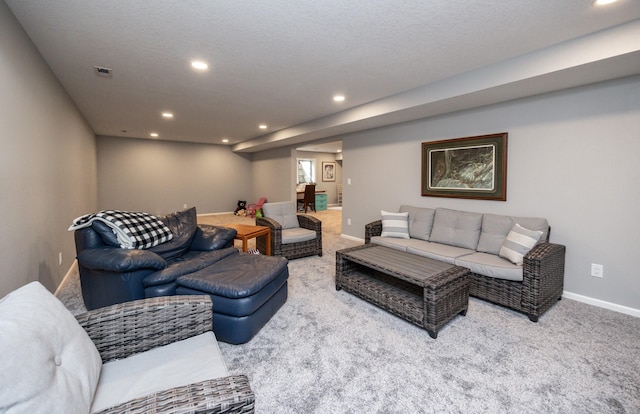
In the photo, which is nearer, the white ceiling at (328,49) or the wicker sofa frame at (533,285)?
the white ceiling at (328,49)

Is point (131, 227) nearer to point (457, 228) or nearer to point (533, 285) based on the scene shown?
point (457, 228)

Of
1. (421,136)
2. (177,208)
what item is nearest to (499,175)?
(421,136)

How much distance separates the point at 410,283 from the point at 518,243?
1.12 m

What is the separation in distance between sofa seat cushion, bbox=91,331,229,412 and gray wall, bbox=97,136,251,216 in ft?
26.7

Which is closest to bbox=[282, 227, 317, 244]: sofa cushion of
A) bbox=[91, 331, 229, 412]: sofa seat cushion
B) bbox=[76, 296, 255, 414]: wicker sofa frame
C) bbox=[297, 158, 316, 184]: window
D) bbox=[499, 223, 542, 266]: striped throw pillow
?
bbox=[499, 223, 542, 266]: striped throw pillow

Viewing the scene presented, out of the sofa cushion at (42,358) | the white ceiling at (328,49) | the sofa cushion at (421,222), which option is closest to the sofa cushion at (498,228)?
the sofa cushion at (421,222)

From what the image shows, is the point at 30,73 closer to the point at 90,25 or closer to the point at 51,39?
the point at 51,39

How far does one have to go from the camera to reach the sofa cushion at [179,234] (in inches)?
115

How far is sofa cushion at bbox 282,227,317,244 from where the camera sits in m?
4.17

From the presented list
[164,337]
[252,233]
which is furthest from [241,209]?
[164,337]

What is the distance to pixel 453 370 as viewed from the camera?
6.20 ft

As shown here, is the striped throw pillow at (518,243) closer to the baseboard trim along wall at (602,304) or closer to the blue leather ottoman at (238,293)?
the baseboard trim along wall at (602,304)

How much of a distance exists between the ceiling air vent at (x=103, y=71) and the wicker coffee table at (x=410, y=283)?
318cm

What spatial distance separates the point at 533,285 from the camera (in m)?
2.49
